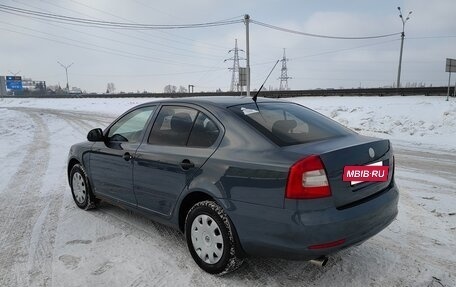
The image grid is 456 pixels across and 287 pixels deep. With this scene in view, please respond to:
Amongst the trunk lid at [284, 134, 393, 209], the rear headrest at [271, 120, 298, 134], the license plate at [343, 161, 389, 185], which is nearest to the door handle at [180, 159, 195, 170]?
the rear headrest at [271, 120, 298, 134]

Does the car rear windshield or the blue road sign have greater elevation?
the blue road sign

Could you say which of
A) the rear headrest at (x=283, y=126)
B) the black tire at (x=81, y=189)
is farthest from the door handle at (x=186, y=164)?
the black tire at (x=81, y=189)

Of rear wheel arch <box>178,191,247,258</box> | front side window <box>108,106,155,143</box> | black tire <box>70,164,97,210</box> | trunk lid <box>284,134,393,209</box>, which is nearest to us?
trunk lid <box>284,134,393,209</box>

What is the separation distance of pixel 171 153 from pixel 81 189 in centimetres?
226

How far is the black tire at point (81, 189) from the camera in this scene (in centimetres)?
520

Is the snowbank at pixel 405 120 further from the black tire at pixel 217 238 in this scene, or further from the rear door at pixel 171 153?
the black tire at pixel 217 238

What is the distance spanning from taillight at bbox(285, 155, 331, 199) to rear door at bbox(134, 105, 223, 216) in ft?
2.82

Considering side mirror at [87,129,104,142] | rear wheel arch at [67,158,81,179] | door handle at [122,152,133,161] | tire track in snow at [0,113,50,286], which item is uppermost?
side mirror at [87,129,104,142]

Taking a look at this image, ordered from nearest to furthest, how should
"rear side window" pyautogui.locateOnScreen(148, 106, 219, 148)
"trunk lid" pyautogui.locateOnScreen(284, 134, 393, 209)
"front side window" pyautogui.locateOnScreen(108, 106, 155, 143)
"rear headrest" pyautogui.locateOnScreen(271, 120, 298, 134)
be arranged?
"trunk lid" pyautogui.locateOnScreen(284, 134, 393, 209), "rear headrest" pyautogui.locateOnScreen(271, 120, 298, 134), "rear side window" pyautogui.locateOnScreen(148, 106, 219, 148), "front side window" pyautogui.locateOnScreen(108, 106, 155, 143)

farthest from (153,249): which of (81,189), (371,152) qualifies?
(371,152)

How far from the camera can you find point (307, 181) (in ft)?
9.23

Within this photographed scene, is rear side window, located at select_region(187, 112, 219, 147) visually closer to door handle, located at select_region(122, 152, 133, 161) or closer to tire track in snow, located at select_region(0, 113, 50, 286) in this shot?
door handle, located at select_region(122, 152, 133, 161)

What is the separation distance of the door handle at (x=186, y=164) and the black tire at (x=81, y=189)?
7.15 ft

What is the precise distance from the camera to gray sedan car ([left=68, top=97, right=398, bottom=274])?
9.33 ft
